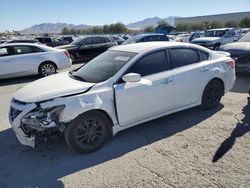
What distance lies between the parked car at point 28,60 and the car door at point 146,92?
678 centimetres

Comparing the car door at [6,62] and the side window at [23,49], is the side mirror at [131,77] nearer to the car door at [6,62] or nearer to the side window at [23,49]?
the car door at [6,62]

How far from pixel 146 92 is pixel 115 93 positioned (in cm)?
60

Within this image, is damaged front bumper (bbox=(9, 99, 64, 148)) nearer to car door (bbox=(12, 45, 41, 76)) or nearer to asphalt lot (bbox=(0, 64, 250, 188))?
asphalt lot (bbox=(0, 64, 250, 188))

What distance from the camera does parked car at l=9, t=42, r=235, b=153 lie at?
3.86m

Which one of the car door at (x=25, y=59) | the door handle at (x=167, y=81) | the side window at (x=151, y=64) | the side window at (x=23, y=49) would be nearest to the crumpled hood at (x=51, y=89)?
the side window at (x=151, y=64)

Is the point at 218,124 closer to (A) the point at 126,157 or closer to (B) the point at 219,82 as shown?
(B) the point at 219,82

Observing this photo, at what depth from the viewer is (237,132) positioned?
4.65 meters

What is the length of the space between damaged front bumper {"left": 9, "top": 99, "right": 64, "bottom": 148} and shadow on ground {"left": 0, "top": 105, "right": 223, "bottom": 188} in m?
0.36

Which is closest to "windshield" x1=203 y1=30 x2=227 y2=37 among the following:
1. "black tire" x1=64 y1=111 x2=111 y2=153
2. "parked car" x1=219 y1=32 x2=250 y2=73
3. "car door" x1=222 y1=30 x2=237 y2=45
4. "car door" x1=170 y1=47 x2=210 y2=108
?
"car door" x1=222 y1=30 x2=237 y2=45

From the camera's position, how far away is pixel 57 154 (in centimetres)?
416

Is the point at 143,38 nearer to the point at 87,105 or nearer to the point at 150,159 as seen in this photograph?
the point at 87,105

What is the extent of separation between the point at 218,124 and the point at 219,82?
1.13 m

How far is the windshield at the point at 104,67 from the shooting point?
4477mm

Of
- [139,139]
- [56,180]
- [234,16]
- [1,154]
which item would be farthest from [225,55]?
[234,16]
